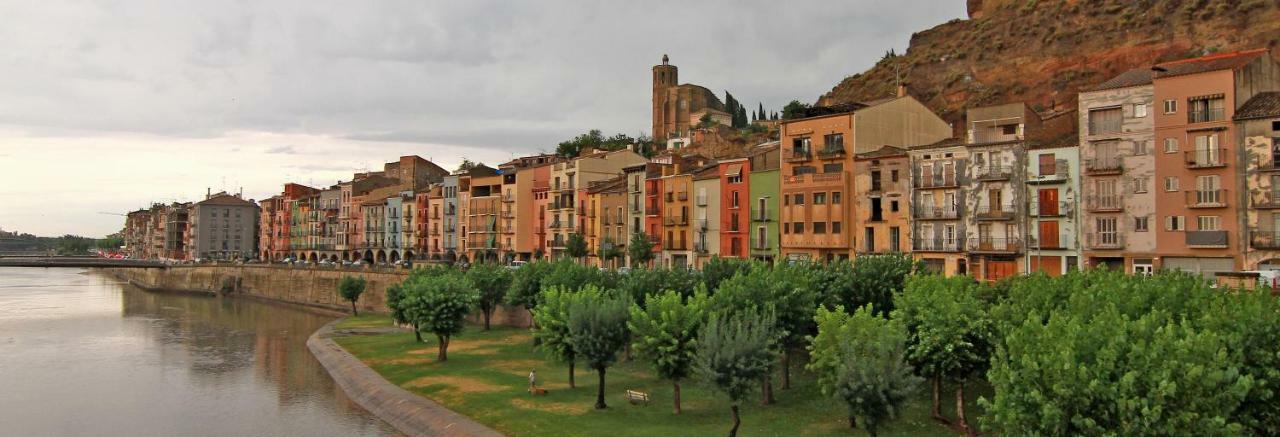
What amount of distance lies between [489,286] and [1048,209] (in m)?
44.4

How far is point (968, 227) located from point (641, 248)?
34.5 metres

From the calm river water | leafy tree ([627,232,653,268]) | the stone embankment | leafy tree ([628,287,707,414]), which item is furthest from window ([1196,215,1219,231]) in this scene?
the calm river water

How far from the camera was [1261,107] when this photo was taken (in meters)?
54.6

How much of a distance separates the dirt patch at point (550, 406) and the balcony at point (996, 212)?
3747cm

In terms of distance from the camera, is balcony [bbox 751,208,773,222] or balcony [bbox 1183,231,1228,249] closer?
balcony [bbox 1183,231,1228,249]

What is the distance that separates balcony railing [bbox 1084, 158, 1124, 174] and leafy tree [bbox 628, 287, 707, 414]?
3544 cm

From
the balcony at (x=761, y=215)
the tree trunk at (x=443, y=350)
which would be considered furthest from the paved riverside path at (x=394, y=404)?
the balcony at (x=761, y=215)

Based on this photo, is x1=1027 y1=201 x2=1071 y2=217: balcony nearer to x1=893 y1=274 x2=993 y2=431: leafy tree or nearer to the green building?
the green building

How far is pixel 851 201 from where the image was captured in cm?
7550

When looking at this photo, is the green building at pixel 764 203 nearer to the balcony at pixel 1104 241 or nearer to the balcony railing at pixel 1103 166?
the balcony at pixel 1104 241

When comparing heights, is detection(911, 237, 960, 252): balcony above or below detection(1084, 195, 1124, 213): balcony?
below

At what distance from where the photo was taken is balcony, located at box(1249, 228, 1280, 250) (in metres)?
53.7

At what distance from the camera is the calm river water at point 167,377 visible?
46.2 metres

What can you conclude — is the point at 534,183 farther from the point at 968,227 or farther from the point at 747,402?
the point at 747,402
